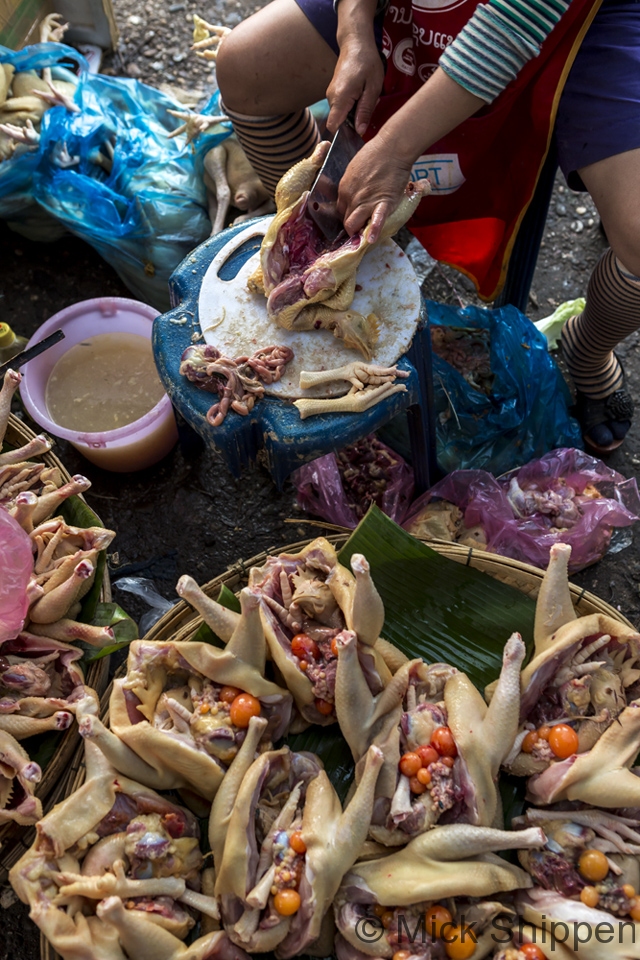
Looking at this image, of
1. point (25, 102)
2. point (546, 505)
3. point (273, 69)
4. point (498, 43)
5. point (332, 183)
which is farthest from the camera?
point (25, 102)

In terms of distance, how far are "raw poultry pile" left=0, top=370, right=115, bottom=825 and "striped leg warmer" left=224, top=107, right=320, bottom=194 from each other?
131 centimetres

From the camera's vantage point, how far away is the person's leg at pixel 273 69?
2.51m

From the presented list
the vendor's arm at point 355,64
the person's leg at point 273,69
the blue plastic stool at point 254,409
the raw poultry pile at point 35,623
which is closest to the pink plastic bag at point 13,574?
the raw poultry pile at point 35,623

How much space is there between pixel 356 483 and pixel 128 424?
97cm

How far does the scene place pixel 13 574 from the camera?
2027mm

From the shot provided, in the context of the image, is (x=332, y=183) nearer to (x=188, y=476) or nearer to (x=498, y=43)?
(x=498, y=43)

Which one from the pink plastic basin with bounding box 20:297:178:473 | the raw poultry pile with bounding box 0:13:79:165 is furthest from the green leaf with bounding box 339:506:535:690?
the raw poultry pile with bounding box 0:13:79:165

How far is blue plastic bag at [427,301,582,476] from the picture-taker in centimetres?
296

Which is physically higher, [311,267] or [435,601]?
[311,267]

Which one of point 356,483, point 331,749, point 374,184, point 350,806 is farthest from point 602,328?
point 350,806

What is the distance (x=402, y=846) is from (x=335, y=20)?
255cm

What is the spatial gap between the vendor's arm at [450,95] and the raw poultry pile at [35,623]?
1221 mm

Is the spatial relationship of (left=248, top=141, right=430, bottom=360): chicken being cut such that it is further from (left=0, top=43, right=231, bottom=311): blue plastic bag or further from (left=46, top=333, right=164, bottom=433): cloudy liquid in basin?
(left=0, top=43, right=231, bottom=311): blue plastic bag

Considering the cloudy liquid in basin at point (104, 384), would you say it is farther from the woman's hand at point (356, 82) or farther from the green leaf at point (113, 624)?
the woman's hand at point (356, 82)
